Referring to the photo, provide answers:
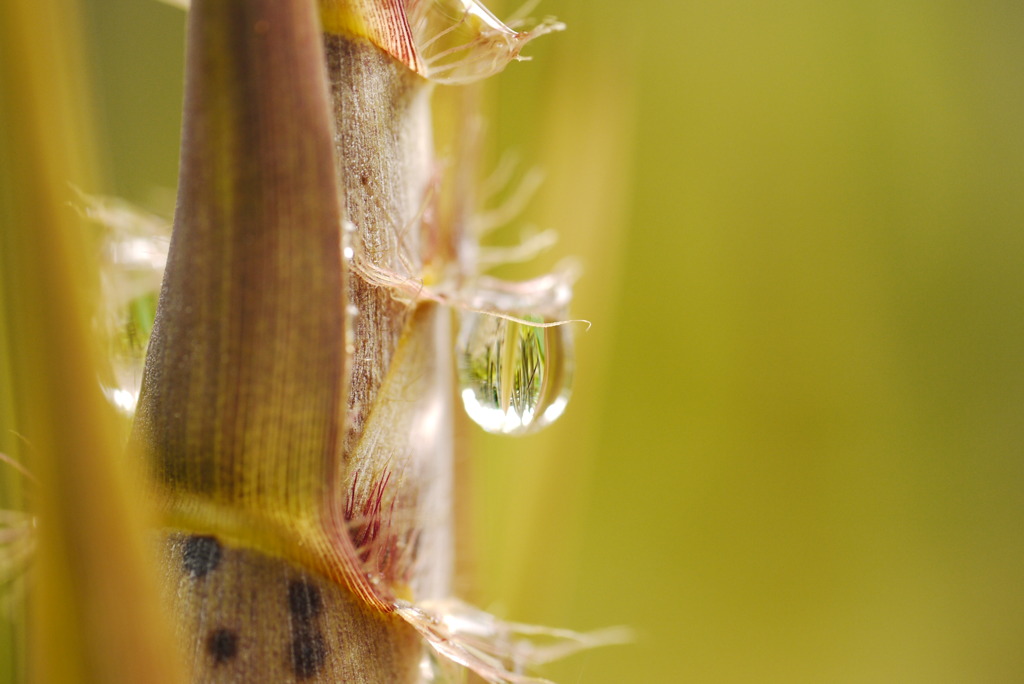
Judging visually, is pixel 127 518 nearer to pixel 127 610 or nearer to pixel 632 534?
pixel 127 610

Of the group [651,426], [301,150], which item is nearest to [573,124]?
[651,426]

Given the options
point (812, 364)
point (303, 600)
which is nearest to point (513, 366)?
point (303, 600)

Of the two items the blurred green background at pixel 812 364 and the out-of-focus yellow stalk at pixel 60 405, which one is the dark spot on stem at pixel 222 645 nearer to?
the out-of-focus yellow stalk at pixel 60 405

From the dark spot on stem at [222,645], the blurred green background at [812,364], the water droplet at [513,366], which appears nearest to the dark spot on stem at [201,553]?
the dark spot on stem at [222,645]

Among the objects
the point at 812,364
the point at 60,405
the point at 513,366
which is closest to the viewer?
the point at 60,405

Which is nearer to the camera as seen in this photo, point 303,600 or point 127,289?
point 303,600

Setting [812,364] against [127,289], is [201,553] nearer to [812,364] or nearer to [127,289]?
[127,289]
